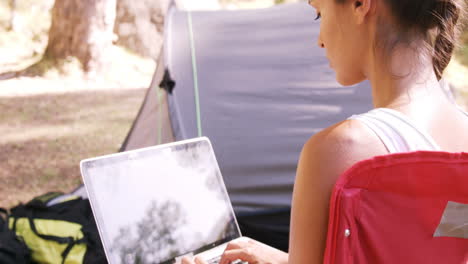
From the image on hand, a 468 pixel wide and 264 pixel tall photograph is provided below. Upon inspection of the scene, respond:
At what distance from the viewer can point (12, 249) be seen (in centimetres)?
171

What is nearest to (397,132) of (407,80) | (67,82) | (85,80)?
(407,80)

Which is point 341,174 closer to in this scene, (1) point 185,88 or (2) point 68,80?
(1) point 185,88

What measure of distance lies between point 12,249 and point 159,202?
0.91 meters

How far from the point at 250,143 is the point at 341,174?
5.30 feet

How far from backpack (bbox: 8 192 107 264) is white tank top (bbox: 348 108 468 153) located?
4.64 ft

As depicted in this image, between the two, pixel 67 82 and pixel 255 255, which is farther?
pixel 67 82

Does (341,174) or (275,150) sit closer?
(341,174)

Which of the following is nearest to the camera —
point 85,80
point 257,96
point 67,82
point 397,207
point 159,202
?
point 397,207

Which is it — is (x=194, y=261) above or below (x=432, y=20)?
below

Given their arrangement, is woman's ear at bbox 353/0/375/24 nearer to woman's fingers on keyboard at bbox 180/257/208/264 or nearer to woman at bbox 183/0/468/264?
woman at bbox 183/0/468/264

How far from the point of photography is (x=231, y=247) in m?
0.94

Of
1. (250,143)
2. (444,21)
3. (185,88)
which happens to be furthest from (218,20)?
(444,21)

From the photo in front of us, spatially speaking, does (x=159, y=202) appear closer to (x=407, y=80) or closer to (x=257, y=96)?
(x=407, y=80)

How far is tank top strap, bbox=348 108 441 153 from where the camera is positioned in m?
0.58
